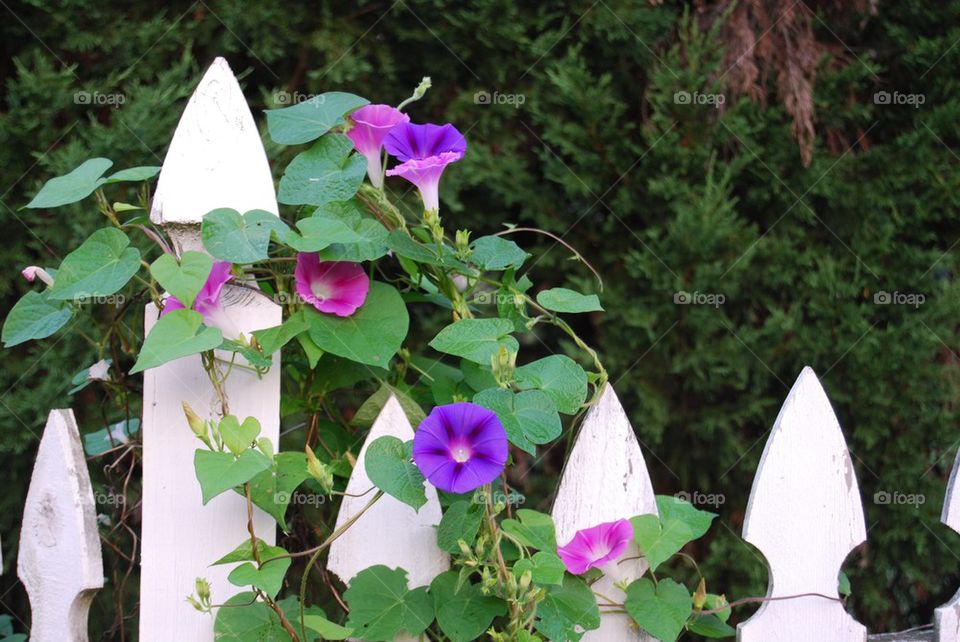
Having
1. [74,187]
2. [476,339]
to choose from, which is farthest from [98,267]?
[476,339]

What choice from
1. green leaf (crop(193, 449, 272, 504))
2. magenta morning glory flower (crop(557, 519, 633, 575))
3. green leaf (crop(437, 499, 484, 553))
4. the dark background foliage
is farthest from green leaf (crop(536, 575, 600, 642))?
the dark background foliage

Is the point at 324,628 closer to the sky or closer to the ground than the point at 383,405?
closer to the ground

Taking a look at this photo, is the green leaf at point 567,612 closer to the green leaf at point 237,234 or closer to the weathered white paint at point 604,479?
the weathered white paint at point 604,479

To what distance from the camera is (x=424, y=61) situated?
7.48ft

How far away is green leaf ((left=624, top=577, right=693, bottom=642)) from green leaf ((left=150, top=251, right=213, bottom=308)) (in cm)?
65

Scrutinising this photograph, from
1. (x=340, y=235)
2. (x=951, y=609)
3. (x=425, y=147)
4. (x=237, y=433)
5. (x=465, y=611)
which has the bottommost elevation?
(x=951, y=609)

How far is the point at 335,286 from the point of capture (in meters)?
1.14

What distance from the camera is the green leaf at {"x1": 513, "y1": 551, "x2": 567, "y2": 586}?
3.37 feet

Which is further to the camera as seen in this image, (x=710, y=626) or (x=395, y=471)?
(x=710, y=626)

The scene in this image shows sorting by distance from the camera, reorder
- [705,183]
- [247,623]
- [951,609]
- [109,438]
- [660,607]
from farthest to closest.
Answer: [705,183]
[109,438]
[951,609]
[660,607]
[247,623]

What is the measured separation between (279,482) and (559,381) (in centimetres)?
34

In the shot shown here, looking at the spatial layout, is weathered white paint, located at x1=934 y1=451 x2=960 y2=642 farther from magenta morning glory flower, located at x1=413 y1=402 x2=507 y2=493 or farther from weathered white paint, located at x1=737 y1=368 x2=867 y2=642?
magenta morning glory flower, located at x1=413 y1=402 x2=507 y2=493

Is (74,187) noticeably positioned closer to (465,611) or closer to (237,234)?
(237,234)

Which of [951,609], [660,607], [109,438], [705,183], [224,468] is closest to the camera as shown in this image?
[224,468]
